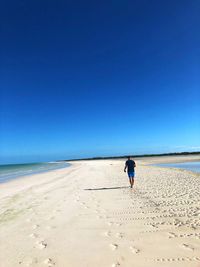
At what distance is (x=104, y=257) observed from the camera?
4.81 m

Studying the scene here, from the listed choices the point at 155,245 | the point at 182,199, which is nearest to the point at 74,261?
the point at 155,245

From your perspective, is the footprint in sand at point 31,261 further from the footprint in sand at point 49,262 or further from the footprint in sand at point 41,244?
the footprint in sand at point 41,244

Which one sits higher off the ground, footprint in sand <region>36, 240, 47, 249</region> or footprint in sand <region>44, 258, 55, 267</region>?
footprint in sand <region>36, 240, 47, 249</region>

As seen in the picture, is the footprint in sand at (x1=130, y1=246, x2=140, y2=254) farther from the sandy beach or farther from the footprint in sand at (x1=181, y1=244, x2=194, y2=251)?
the footprint in sand at (x1=181, y1=244, x2=194, y2=251)

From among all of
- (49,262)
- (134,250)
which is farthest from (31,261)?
(134,250)

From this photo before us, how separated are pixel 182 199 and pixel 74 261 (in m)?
6.58

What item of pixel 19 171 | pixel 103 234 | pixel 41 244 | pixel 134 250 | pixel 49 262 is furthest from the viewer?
pixel 19 171

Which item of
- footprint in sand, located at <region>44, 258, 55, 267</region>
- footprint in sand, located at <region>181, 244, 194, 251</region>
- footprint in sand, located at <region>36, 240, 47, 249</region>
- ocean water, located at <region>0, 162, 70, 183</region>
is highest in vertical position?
ocean water, located at <region>0, 162, 70, 183</region>

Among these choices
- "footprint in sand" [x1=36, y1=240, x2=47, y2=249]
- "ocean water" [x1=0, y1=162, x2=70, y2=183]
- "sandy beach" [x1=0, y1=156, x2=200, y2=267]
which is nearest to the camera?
"sandy beach" [x1=0, y1=156, x2=200, y2=267]

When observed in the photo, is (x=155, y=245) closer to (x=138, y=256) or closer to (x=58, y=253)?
(x=138, y=256)

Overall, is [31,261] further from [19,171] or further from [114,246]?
[19,171]

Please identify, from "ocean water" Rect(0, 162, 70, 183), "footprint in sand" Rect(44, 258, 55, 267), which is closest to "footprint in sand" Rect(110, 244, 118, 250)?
"footprint in sand" Rect(44, 258, 55, 267)

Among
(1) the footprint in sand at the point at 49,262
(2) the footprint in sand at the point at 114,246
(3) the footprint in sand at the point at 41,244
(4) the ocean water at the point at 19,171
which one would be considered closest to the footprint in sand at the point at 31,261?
(1) the footprint in sand at the point at 49,262

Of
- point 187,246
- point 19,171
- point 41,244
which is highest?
point 19,171
